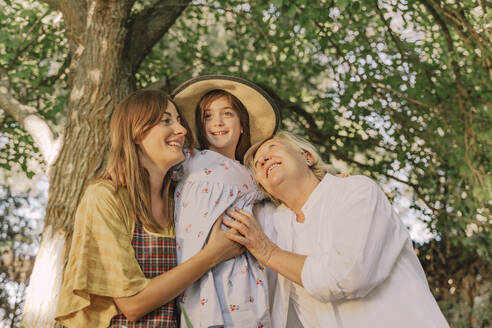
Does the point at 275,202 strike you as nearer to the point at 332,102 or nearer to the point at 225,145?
the point at 225,145

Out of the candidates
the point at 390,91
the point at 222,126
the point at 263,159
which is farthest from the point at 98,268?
the point at 390,91

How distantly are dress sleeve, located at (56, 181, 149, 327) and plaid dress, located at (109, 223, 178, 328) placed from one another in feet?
0.18

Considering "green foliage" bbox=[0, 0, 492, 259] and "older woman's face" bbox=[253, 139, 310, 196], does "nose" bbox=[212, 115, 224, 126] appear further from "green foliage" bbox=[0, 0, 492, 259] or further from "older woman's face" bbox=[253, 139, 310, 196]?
"green foliage" bbox=[0, 0, 492, 259]

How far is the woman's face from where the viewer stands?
2.43m

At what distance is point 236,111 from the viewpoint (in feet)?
9.61

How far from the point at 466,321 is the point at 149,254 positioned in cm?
609

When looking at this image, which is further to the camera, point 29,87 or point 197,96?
point 29,87

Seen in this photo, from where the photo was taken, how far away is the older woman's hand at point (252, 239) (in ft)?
7.38

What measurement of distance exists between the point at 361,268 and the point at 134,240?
1.09 meters

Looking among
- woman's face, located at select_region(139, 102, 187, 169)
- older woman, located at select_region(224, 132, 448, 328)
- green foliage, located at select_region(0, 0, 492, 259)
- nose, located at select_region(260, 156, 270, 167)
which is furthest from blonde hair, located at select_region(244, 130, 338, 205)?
green foliage, located at select_region(0, 0, 492, 259)

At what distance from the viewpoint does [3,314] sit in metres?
5.79

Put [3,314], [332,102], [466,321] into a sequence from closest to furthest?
[3,314] < [332,102] < [466,321]

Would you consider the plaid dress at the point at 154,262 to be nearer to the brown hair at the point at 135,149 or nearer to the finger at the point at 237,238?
the brown hair at the point at 135,149

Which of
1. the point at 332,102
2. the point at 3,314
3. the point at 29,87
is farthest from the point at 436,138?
the point at 3,314
